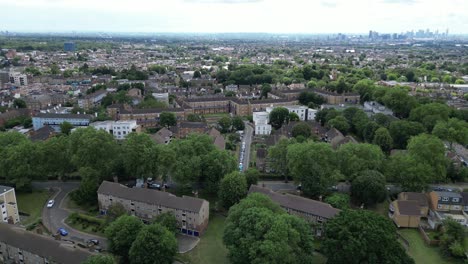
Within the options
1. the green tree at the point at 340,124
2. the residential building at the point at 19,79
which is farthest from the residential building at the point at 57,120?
the residential building at the point at 19,79

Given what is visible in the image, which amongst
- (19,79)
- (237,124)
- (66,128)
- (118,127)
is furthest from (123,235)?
(19,79)

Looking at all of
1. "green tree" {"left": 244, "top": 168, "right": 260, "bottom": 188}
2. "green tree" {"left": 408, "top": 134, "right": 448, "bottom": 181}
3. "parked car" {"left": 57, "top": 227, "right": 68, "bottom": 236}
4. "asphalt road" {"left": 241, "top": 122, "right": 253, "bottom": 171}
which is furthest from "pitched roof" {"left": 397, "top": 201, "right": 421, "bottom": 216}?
"parked car" {"left": 57, "top": 227, "right": 68, "bottom": 236}

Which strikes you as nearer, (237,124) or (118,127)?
(118,127)

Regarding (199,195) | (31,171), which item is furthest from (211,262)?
(31,171)

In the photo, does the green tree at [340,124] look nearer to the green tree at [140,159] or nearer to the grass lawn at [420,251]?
the grass lawn at [420,251]

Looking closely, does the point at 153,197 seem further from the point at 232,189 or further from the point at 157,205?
the point at 232,189

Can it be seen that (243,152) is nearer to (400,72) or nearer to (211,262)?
(211,262)
